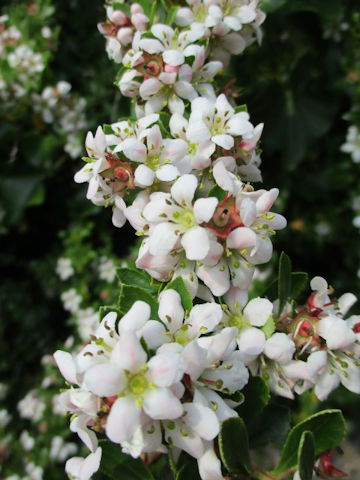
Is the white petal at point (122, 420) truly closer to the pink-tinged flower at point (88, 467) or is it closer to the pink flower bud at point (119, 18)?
the pink-tinged flower at point (88, 467)

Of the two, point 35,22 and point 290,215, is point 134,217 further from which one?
point 290,215

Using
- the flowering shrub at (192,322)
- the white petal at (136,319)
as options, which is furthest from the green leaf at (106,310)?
the white petal at (136,319)

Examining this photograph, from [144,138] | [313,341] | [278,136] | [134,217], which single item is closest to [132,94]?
[144,138]

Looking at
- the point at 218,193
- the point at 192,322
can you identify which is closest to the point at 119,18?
the point at 218,193

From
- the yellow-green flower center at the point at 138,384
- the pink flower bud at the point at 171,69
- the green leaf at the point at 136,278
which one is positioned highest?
the pink flower bud at the point at 171,69

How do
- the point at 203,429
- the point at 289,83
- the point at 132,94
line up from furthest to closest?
1. the point at 289,83
2. the point at 132,94
3. the point at 203,429
